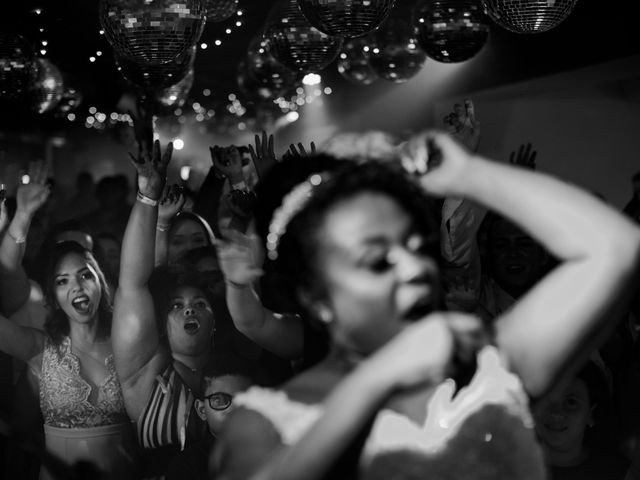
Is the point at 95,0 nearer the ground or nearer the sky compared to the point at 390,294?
nearer the ground

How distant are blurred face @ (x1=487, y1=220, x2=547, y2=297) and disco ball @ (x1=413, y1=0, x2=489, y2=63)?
65 cm

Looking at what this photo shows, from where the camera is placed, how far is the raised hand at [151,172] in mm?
2795

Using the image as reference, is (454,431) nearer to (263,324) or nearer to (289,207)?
(289,207)

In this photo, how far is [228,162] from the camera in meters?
3.38

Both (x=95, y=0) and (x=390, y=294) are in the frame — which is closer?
(x=390, y=294)

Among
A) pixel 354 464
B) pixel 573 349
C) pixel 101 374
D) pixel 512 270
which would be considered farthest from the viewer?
pixel 512 270

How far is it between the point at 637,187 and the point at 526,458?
2.48 m

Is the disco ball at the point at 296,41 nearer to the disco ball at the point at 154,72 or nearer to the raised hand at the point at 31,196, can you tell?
the disco ball at the point at 154,72

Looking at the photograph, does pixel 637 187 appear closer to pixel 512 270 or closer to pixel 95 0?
pixel 512 270

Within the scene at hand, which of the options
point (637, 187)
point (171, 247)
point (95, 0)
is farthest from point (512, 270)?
point (95, 0)

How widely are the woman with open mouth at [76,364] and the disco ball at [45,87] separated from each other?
902 millimetres

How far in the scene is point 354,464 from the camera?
1206 millimetres

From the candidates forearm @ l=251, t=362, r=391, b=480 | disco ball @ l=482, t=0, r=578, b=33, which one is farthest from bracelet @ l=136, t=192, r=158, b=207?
forearm @ l=251, t=362, r=391, b=480

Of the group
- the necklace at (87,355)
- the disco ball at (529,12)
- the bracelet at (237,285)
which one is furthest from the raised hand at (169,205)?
the disco ball at (529,12)
